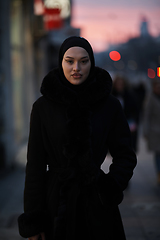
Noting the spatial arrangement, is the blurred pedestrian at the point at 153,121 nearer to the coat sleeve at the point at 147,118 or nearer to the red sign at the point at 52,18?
the coat sleeve at the point at 147,118

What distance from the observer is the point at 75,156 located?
217 cm

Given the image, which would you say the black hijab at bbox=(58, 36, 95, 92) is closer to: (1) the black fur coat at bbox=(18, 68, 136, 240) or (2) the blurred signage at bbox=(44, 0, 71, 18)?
(1) the black fur coat at bbox=(18, 68, 136, 240)

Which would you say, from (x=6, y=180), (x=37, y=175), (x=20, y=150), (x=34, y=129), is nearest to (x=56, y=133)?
(x=34, y=129)

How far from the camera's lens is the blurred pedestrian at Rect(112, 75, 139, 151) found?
608 centimetres

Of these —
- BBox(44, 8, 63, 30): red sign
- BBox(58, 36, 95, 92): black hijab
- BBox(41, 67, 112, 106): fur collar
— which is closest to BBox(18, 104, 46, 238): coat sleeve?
BBox(41, 67, 112, 106): fur collar

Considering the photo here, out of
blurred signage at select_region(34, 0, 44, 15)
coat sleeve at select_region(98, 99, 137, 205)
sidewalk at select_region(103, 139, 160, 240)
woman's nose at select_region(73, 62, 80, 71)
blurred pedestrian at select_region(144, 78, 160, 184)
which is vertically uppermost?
blurred signage at select_region(34, 0, 44, 15)

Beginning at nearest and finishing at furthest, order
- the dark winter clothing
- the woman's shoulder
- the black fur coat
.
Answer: the black fur coat < the woman's shoulder < the dark winter clothing

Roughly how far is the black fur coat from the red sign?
32.2 feet

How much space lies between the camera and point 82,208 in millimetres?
2145

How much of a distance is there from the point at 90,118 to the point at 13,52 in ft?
29.6

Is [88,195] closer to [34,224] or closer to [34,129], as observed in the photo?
[34,224]

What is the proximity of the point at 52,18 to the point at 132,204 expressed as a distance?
8.16 metres

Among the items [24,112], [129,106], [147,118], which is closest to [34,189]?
[129,106]

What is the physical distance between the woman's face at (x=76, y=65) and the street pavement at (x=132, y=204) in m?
2.56
